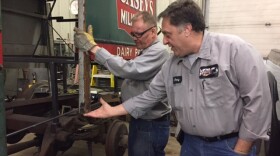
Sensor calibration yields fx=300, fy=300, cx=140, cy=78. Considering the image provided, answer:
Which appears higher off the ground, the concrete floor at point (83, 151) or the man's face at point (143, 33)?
the man's face at point (143, 33)

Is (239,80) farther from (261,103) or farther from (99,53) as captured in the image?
(99,53)

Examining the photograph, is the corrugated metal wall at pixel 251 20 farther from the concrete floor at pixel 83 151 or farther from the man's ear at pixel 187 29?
the man's ear at pixel 187 29

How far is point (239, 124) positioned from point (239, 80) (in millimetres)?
265

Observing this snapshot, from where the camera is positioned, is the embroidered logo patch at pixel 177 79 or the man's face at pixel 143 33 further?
the man's face at pixel 143 33

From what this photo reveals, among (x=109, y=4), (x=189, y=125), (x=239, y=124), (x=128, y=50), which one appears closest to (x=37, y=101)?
(x=128, y=50)

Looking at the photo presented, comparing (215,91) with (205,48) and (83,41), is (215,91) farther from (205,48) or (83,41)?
(83,41)

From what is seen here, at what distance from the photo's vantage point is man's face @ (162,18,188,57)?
5.56ft

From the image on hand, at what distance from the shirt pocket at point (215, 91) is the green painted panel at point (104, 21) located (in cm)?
116

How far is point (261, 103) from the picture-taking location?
1577 mm

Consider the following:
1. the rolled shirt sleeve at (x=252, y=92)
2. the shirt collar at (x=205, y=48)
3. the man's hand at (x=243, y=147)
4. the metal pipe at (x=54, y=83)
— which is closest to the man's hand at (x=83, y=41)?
the metal pipe at (x=54, y=83)

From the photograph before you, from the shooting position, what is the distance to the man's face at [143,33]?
233cm

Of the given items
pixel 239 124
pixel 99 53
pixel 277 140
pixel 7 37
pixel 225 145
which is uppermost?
pixel 7 37

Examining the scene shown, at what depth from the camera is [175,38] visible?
1714 mm

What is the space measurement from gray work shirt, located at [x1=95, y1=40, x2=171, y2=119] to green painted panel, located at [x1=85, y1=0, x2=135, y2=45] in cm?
37
